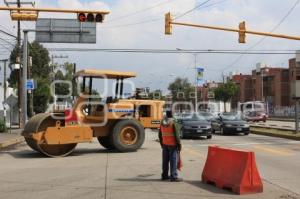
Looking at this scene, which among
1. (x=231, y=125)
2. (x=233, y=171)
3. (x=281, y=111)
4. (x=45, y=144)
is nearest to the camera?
(x=233, y=171)

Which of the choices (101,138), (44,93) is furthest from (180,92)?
(101,138)

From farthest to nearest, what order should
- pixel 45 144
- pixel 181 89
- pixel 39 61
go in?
pixel 181 89, pixel 39 61, pixel 45 144

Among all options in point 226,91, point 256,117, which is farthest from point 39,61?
point 256,117

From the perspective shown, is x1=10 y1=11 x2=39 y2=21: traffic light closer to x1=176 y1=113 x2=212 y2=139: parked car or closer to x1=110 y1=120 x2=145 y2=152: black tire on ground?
x1=110 y1=120 x2=145 y2=152: black tire on ground

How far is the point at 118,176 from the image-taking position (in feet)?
46.4

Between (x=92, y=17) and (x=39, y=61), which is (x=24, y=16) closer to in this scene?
(x=92, y=17)

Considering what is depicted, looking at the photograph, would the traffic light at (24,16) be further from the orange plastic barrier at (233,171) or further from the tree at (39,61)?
the tree at (39,61)

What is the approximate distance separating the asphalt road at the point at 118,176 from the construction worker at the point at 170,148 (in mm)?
308

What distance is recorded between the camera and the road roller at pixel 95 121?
→ 2044 centimetres

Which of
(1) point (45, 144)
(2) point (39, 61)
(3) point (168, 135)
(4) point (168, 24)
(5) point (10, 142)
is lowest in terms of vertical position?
(5) point (10, 142)

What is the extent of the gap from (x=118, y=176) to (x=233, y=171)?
352cm

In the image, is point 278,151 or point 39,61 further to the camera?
point 39,61

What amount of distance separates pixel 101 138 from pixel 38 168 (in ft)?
22.0

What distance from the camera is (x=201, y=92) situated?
157 m
